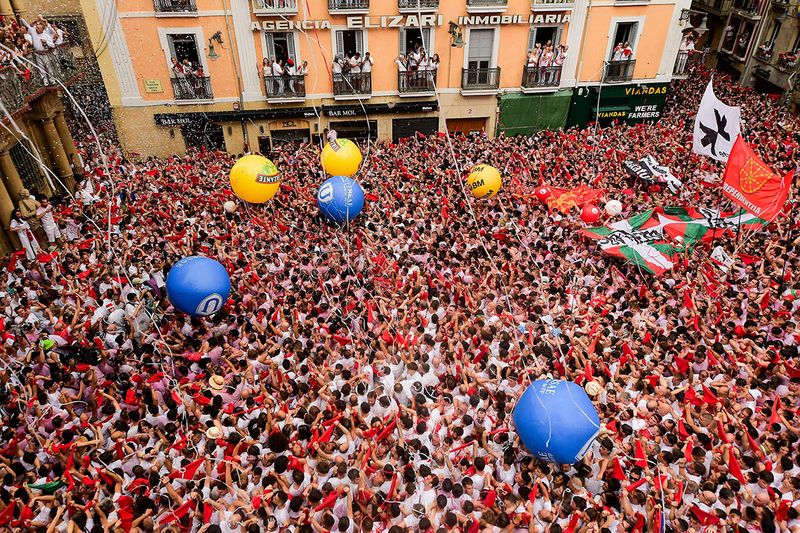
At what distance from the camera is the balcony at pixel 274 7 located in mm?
16422

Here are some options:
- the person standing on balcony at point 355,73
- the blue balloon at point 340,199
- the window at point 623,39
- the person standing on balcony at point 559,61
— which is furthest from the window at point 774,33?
the blue balloon at point 340,199

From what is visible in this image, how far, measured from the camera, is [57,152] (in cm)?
1483

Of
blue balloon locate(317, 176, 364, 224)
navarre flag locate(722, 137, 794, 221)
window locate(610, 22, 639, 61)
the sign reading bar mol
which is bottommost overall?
blue balloon locate(317, 176, 364, 224)

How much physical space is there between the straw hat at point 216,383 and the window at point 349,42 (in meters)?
14.4

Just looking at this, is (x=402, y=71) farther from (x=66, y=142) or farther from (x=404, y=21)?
(x=66, y=142)

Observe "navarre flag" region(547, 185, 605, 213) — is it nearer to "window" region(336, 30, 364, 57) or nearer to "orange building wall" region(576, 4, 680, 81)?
"orange building wall" region(576, 4, 680, 81)

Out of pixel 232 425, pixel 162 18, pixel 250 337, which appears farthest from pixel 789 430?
pixel 162 18

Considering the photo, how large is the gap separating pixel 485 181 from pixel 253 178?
5923 millimetres

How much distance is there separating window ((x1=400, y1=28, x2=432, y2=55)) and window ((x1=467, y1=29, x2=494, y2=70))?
64.7 inches

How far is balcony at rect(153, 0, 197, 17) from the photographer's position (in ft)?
53.0

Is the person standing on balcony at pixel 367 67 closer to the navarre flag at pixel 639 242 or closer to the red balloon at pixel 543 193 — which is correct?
the red balloon at pixel 543 193

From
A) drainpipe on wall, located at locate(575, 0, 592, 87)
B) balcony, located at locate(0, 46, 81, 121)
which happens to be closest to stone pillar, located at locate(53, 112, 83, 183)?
balcony, located at locate(0, 46, 81, 121)

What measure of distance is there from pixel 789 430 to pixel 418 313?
561 cm

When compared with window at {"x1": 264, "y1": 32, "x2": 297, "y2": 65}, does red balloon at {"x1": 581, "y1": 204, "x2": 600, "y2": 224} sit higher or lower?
lower
